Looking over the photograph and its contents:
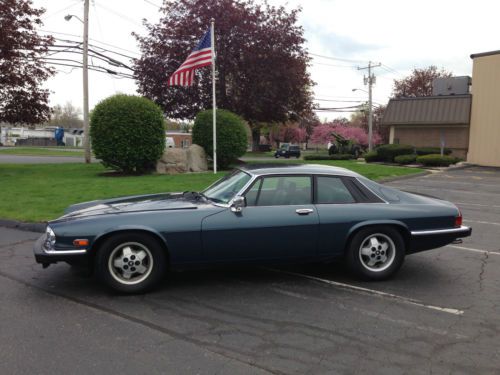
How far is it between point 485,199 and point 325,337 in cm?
1031

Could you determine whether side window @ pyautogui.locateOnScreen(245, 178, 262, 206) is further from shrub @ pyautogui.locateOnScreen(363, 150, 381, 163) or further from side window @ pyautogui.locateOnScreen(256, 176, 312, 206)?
shrub @ pyautogui.locateOnScreen(363, 150, 381, 163)

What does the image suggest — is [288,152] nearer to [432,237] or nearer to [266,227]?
[432,237]

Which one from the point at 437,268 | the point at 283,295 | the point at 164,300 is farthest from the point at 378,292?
the point at 164,300

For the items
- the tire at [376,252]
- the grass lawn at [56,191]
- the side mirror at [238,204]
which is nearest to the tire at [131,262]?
the side mirror at [238,204]

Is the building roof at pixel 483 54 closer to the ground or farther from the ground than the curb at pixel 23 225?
farther from the ground

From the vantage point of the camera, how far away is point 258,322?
3721 millimetres

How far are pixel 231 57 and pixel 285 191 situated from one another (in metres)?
20.8

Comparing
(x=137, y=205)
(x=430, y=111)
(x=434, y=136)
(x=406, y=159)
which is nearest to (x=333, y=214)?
(x=137, y=205)

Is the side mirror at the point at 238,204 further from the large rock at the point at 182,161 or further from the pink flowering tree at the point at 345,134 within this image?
the pink flowering tree at the point at 345,134

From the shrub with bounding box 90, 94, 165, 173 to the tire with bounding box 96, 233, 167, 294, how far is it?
12029 millimetres

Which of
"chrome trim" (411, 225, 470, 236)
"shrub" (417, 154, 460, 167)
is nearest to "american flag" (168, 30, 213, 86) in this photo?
"chrome trim" (411, 225, 470, 236)

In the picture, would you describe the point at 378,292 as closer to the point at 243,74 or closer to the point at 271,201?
the point at 271,201

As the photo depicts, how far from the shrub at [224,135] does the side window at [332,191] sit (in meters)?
13.6

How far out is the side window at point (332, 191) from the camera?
4.75 meters
